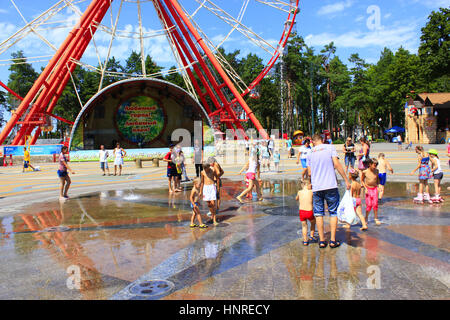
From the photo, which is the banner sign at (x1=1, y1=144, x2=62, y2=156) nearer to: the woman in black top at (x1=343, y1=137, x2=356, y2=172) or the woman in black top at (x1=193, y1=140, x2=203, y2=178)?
the woman in black top at (x1=193, y1=140, x2=203, y2=178)

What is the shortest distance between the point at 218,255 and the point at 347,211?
2270 millimetres

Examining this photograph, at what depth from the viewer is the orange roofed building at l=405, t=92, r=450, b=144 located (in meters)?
52.5

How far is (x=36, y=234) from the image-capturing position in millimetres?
7500

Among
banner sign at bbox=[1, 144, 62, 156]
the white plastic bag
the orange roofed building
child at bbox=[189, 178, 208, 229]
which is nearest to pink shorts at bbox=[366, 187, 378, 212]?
the white plastic bag

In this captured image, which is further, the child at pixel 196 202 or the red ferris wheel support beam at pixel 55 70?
the red ferris wheel support beam at pixel 55 70

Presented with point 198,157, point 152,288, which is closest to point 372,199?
point 152,288

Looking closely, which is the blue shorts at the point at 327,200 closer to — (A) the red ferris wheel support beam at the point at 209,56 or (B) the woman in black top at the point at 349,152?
(B) the woman in black top at the point at 349,152

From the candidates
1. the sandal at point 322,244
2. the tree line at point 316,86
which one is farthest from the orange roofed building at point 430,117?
the sandal at point 322,244

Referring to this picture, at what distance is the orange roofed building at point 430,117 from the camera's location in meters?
52.5

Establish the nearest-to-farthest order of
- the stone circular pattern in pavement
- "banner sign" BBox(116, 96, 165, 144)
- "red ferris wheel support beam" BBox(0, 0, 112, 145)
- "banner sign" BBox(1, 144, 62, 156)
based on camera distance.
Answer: the stone circular pattern in pavement → "banner sign" BBox(1, 144, 62, 156) → "red ferris wheel support beam" BBox(0, 0, 112, 145) → "banner sign" BBox(116, 96, 165, 144)

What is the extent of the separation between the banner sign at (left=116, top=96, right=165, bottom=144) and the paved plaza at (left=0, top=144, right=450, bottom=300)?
34.8 meters

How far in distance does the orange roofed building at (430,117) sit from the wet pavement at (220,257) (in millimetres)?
49878

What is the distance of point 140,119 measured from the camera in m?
44.3
